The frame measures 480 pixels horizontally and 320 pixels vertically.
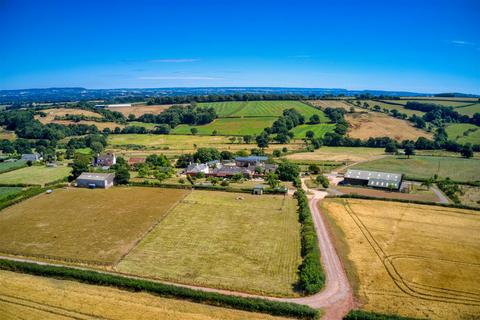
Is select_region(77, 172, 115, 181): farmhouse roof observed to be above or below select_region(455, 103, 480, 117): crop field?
below

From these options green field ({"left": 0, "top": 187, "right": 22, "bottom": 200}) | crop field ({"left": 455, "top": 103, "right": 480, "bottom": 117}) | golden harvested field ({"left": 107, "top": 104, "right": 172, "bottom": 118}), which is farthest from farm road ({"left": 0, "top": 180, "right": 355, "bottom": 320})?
crop field ({"left": 455, "top": 103, "right": 480, "bottom": 117})

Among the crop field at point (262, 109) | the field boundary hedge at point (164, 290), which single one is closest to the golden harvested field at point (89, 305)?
the field boundary hedge at point (164, 290)

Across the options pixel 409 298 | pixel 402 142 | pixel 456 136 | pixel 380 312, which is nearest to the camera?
pixel 380 312

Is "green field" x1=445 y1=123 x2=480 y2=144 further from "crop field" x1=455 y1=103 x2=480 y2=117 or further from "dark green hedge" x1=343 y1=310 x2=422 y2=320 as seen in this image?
"dark green hedge" x1=343 y1=310 x2=422 y2=320

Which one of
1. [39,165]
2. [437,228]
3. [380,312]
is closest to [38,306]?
[380,312]

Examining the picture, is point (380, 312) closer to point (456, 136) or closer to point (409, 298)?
point (409, 298)

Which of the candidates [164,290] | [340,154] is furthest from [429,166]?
[164,290]

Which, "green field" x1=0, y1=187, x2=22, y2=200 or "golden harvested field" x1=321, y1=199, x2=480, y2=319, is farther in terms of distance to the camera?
"green field" x1=0, y1=187, x2=22, y2=200
